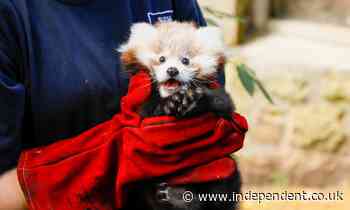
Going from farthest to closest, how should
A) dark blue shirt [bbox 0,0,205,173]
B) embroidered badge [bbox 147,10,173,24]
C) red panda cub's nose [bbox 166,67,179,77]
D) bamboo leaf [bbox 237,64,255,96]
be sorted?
bamboo leaf [bbox 237,64,255,96], embroidered badge [bbox 147,10,173,24], dark blue shirt [bbox 0,0,205,173], red panda cub's nose [bbox 166,67,179,77]

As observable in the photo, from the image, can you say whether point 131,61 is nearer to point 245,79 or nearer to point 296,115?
point 245,79

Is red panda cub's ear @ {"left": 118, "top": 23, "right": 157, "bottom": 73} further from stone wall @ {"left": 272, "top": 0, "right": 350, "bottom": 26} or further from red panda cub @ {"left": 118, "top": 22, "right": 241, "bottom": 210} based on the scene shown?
stone wall @ {"left": 272, "top": 0, "right": 350, "bottom": 26}

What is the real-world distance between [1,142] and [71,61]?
211 mm

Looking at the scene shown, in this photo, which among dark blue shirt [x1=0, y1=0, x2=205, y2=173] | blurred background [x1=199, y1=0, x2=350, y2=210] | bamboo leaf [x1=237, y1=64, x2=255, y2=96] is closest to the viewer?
dark blue shirt [x1=0, y1=0, x2=205, y2=173]

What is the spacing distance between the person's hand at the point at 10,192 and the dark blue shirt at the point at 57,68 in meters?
0.02

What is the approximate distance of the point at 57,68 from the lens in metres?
1.20

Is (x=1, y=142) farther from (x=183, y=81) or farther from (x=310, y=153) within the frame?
(x=310, y=153)

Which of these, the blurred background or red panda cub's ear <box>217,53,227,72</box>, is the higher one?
red panda cub's ear <box>217,53,227,72</box>

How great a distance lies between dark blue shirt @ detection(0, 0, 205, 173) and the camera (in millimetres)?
1154

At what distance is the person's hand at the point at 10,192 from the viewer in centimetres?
118

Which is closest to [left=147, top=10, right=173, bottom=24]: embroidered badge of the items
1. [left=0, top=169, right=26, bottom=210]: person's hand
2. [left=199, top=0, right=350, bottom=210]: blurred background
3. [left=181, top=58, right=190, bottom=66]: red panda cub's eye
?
[left=181, top=58, right=190, bottom=66]: red panda cub's eye

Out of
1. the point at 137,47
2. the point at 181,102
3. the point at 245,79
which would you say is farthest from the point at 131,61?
the point at 245,79

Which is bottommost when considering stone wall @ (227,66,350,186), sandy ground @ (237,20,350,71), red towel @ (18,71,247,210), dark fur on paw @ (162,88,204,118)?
stone wall @ (227,66,350,186)

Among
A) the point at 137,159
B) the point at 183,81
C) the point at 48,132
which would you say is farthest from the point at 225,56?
the point at 48,132
